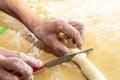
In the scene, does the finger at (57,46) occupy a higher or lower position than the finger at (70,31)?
lower

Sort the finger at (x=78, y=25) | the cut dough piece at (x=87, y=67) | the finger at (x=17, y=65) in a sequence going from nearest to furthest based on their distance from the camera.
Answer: the finger at (x=17, y=65)
the cut dough piece at (x=87, y=67)
the finger at (x=78, y=25)

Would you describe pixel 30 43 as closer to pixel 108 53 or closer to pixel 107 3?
pixel 108 53

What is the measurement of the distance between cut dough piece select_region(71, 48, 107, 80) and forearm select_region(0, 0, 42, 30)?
264 millimetres

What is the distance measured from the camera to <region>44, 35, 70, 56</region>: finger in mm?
1036

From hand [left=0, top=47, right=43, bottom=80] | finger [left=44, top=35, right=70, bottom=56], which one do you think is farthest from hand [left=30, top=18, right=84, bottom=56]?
hand [left=0, top=47, right=43, bottom=80]

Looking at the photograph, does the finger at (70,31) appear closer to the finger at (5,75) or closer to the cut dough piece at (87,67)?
the cut dough piece at (87,67)

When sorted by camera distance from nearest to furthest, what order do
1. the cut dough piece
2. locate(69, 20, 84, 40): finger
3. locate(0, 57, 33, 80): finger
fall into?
locate(0, 57, 33, 80): finger < the cut dough piece < locate(69, 20, 84, 40): finger

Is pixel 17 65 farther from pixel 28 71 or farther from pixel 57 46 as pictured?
pixel 57 46

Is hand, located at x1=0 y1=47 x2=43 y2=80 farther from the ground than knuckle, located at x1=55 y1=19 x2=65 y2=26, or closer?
closer

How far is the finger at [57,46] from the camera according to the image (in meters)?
1.04

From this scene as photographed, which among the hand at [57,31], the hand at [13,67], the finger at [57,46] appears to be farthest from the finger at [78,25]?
the hand at [13,67]

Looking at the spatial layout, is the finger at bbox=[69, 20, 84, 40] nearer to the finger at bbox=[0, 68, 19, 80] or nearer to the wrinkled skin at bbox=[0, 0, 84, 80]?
the wrinkled skin at bbox=[0, 0, 84, 80]

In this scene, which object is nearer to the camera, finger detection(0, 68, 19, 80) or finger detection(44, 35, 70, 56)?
finger detection(0, 68, 19, 80)

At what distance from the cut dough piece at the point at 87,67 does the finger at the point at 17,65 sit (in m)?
0.23
